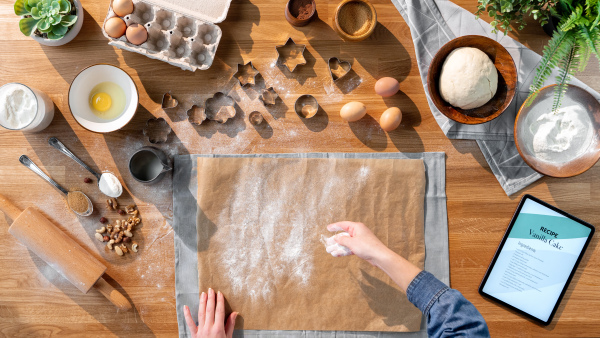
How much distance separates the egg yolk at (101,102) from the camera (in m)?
1.04

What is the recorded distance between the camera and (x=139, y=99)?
110 cm

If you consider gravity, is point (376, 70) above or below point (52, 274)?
above

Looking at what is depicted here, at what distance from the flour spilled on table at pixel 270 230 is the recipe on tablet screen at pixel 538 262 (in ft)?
1.63

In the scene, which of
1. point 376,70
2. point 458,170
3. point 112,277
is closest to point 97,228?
point 112,277

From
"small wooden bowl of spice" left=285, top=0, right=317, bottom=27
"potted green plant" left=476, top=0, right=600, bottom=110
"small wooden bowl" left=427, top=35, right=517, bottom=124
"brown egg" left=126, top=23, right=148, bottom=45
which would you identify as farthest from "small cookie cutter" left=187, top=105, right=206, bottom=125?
"potted green plant" left=476, top=0, right=600, bottom=110

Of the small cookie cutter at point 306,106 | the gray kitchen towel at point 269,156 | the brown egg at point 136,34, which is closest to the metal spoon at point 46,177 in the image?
the gray kitchen towel at point 269,156

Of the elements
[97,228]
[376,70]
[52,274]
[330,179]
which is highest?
[376,70]

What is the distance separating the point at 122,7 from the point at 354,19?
2.14 feet

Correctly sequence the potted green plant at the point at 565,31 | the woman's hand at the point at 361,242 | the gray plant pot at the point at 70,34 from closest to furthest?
the potted green plant at the point at 565,31, the woman's hand at the point at 361,242, the gray plant pot at the point at 70,34

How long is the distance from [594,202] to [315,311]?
2.98 ft

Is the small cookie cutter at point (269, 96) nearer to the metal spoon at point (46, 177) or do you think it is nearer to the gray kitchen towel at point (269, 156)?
the gray kitchen towel at point (269, 156)

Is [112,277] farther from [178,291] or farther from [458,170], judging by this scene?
[458,170]

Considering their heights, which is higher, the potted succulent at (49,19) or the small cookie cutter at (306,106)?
the potted succulent at (49,19)

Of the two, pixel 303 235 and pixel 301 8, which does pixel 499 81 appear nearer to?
pixel 301 8
